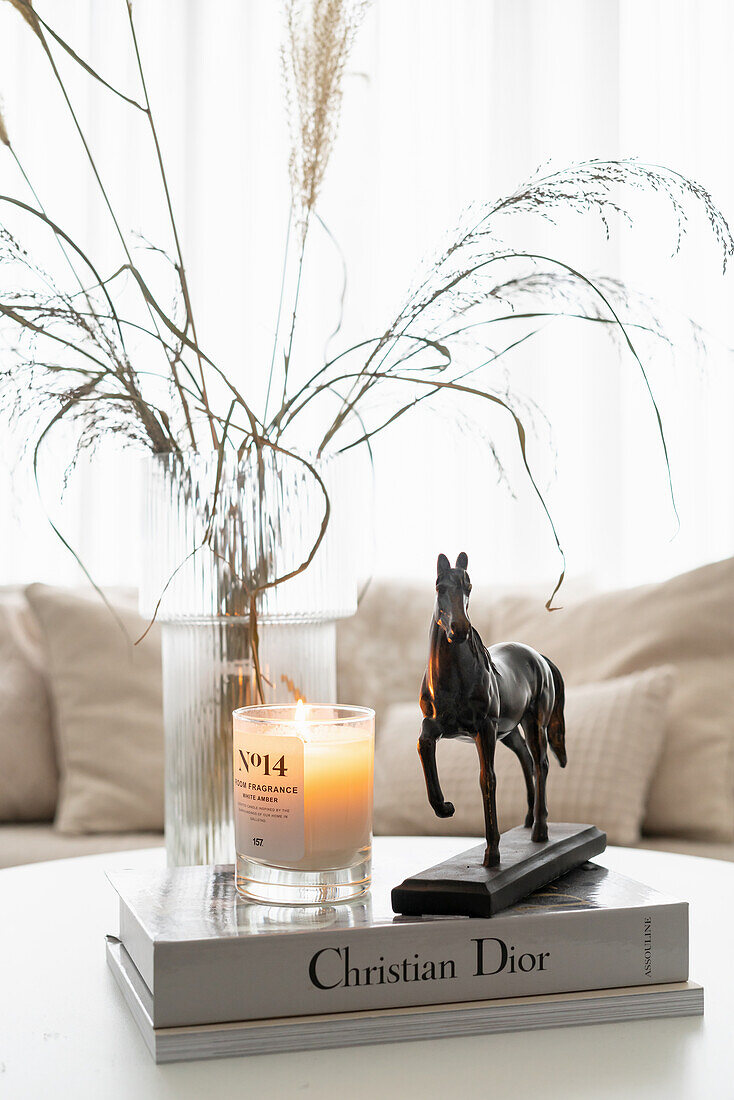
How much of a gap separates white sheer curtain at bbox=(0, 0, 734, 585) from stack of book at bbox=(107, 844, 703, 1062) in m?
1.82

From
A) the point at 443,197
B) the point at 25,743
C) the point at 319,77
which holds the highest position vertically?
the point at 443,197

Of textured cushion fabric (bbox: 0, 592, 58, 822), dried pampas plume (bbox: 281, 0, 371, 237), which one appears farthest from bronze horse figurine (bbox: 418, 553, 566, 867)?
textured cushion fabric (bbox: 0, 592, 58, 822)

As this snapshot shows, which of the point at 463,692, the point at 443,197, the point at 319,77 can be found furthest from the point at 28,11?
the point at 443,197

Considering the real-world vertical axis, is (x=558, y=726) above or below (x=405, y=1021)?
above

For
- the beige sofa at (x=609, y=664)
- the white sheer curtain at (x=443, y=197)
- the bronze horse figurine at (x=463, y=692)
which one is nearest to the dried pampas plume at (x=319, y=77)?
the bronze horse figurine at (x=463, y=692)

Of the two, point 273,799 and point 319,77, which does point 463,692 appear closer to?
point 273,799

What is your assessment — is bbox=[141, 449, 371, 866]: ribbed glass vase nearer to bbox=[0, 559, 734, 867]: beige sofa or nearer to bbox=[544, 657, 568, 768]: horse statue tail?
bbox=[544, 657, 568, 768]: horse statue tail

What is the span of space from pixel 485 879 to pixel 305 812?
107 millimetres

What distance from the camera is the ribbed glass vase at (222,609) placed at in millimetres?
846

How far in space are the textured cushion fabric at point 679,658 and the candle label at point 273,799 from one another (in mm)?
1135

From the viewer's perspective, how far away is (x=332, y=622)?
929mm

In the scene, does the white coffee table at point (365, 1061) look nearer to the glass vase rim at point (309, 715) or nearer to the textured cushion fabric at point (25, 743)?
the glass vase rim at point (309, 715)

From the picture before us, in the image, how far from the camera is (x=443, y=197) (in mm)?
2463

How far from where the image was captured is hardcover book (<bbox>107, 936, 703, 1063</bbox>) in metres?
0.54
